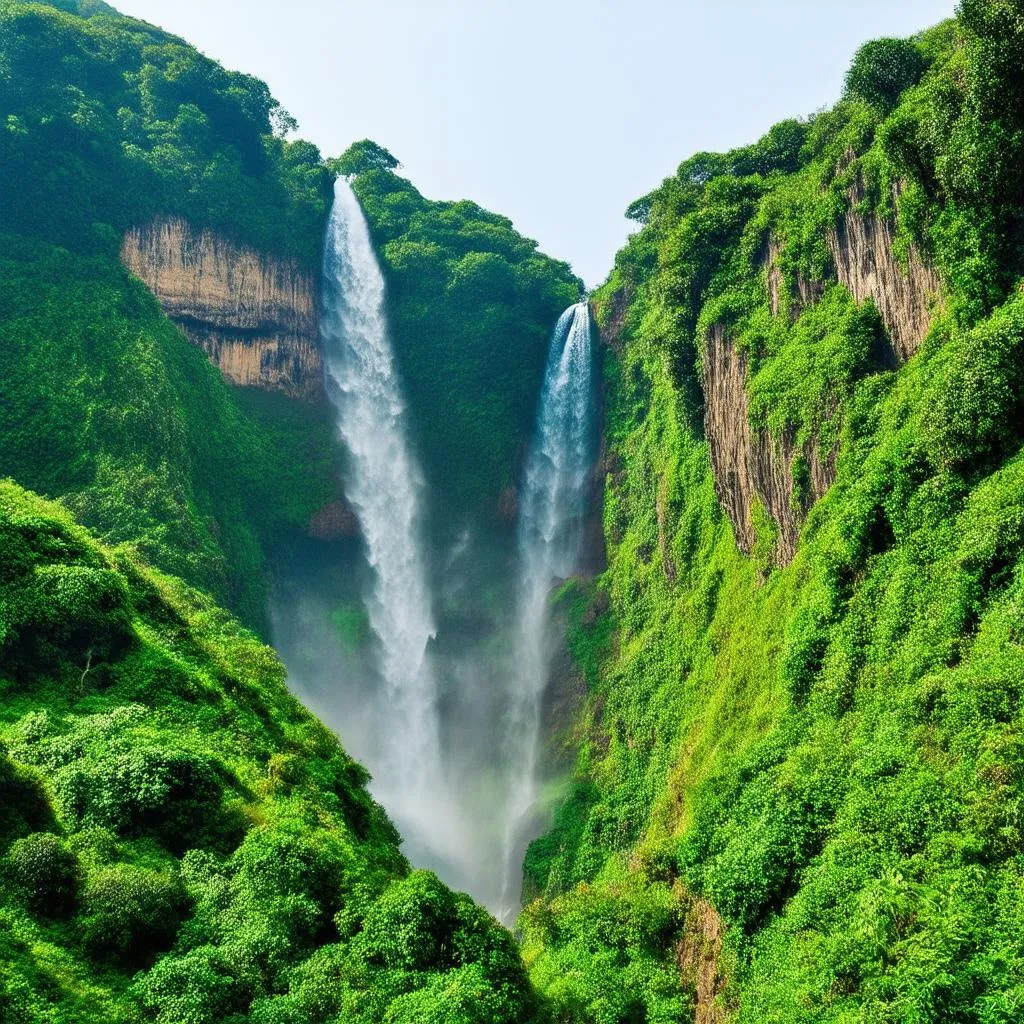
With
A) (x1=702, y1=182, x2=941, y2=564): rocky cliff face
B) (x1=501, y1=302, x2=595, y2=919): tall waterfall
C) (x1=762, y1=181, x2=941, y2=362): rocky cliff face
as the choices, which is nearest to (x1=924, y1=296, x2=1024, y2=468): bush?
(x1=762, y1=181, x2=941, y2=362): rocky cliff face

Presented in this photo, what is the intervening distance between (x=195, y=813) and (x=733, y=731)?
545 inches

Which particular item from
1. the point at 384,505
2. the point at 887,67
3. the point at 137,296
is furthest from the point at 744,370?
the point at 137,296

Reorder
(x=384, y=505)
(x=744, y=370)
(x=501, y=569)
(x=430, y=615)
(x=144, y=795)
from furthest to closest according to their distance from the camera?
(x=384, y=505) → (x=501, y=569) → (x=430, y=615) → (x=744, y=370) → (x=144, y=795)

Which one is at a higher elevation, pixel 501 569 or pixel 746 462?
pixel 501 569

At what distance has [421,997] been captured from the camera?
46.4 feet

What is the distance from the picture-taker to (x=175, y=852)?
17000 mm

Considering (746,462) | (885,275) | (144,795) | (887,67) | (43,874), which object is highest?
(887,67)

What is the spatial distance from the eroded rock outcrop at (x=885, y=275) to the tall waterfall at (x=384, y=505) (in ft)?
83.6

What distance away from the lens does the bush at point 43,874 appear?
567 inches

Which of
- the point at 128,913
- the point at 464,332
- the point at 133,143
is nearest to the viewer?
the point at 128,913

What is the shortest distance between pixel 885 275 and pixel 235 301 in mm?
33794

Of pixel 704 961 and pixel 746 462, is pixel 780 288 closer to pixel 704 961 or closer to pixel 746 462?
pixel 746 462

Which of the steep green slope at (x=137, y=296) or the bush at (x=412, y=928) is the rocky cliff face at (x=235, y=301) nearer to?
the steep green slope at (x=137, y=296)

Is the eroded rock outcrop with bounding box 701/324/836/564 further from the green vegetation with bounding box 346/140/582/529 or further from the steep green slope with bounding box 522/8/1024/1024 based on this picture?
the green vegetation with bounding box 346/140/582/529
